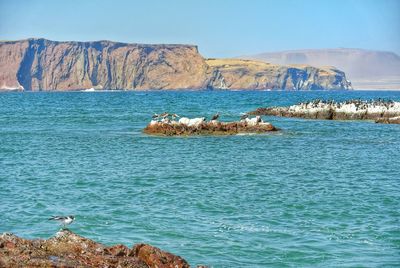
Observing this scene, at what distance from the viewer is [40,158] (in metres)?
36.6

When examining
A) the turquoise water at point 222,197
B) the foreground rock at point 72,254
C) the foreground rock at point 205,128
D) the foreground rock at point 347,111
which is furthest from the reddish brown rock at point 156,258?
the foreground rock at point 347,111

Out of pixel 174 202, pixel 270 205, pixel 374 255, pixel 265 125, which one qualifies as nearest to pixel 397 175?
pixel 270 205

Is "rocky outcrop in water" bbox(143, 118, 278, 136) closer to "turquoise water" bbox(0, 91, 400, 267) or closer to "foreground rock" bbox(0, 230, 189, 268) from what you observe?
"turquoise water" bbox(0, 91, 400, 267)

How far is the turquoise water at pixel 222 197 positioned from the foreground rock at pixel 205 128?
6.51 metres

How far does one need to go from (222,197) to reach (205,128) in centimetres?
2917

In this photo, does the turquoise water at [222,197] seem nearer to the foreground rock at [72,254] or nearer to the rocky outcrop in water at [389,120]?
the foreground rock at [72,254]

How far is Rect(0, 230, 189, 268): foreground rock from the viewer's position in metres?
10.5

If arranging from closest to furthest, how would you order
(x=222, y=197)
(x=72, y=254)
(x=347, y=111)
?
(x=72, y=254) < (x=222, y=197) < (x=347, y=111)

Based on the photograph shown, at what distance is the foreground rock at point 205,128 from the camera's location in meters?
51.8

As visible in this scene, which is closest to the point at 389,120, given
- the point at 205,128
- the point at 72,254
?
the point at 205,128

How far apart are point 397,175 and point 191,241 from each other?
15294mm

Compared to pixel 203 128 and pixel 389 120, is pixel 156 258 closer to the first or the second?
pixel 203 128

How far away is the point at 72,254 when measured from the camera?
11.2m

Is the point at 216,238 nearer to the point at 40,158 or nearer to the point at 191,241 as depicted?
the point at 191,241
